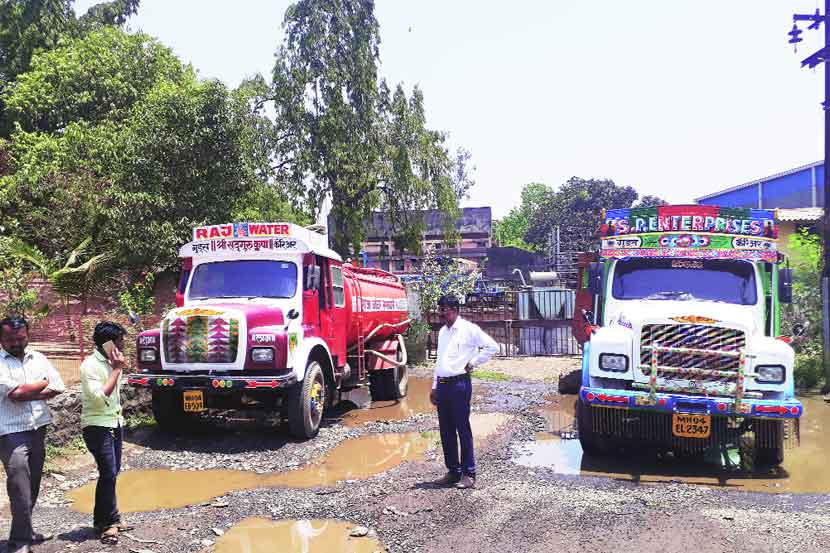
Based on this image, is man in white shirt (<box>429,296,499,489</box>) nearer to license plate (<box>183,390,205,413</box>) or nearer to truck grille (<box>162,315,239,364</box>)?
truck grille (<box>162,315,239,364</box>)

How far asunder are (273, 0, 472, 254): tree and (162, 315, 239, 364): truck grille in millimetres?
13476

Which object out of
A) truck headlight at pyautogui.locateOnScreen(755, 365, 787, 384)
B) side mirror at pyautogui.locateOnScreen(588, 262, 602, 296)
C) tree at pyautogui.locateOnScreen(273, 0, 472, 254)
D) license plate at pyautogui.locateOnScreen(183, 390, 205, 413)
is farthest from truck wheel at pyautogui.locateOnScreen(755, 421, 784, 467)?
tree at pyautogui.locateOnScreen(273, 0, 472, 254)

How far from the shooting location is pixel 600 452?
7.96m

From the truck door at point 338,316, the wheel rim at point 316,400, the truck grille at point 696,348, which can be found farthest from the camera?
the truck door at point 338,316

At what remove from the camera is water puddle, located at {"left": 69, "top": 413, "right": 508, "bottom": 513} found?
673 cm

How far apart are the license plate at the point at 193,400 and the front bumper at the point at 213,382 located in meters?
0.06

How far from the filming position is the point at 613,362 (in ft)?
24.4

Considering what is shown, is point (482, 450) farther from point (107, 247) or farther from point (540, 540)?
point (107, 247)

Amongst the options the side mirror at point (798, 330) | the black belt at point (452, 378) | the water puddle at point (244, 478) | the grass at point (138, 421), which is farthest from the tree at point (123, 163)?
the side mirror at point (798, 330)

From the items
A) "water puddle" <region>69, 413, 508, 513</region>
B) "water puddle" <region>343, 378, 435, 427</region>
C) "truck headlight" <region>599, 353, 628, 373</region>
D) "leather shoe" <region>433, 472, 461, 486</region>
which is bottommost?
"water puddle" <region>343, 378, 435, 427</region>

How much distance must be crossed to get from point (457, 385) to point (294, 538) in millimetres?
2028

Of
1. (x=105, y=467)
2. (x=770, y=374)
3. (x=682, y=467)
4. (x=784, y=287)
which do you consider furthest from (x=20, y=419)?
(x=784, y=287)

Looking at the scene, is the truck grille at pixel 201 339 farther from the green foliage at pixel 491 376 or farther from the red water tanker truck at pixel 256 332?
the green foliage at pixel 491 376

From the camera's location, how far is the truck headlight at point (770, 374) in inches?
277
